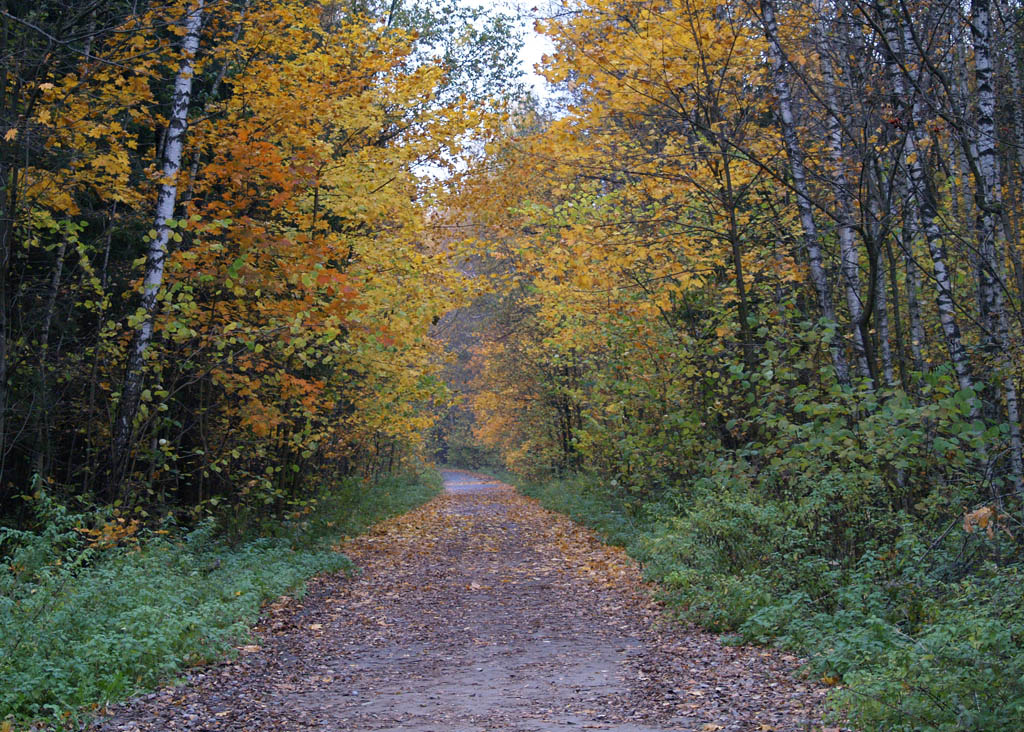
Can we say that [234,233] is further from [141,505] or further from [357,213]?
[141,505]

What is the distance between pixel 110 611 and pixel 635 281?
27.1ft

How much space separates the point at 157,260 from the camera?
10.1 m

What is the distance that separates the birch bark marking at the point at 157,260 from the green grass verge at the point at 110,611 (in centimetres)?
103

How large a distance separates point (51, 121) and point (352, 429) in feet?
28.5

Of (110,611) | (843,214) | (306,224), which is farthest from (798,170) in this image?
(110,611)

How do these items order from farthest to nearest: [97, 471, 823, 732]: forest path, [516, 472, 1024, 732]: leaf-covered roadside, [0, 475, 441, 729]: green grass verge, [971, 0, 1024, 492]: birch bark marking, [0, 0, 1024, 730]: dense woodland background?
[971, 0, 1024, 492]: birch bark marking
[0, 0, 1024, 730]: dense woodland background
[97, 471, 823, 732]: forest path
[0, 475, 441, 729]: green grass verge
[516, 472, 1024, 732]: leaf-covered roadside

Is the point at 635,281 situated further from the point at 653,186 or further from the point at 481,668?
the point at 481,668

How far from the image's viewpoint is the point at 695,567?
952cm

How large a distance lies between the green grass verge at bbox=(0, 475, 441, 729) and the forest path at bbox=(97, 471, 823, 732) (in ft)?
0.82

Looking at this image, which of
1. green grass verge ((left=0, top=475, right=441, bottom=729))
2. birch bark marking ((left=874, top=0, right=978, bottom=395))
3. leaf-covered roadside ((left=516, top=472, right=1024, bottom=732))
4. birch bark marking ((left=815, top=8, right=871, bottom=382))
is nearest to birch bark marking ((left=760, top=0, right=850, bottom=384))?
birch bark marking ((left=815, top=8, right=871, bottom=382))

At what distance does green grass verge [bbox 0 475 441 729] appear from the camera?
5262 millimetres

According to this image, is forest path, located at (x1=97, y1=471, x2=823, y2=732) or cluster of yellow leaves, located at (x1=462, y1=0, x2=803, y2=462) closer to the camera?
forest path, located at (x1=97, y1=471, x2=823, y2=732)

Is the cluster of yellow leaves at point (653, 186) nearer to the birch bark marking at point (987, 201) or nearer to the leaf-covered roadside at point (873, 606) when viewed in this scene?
the birch bark marking at point (987, 201)

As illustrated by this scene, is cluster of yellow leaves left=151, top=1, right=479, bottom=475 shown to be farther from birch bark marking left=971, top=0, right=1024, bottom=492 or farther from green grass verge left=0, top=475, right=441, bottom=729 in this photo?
birch bark marking left=971, top=0, right=1024, bottom=492
